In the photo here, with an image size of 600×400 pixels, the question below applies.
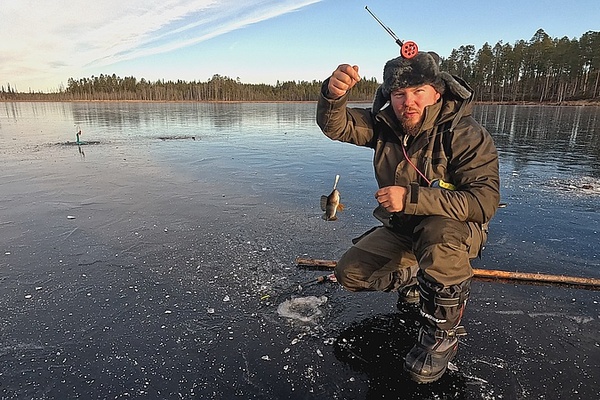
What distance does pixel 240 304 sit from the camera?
344 centimetres

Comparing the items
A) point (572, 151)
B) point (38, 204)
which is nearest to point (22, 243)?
point (38, 204)

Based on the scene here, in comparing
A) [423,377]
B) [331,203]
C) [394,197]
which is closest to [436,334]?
[423,377]

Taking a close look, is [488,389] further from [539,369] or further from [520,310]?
[520,310]

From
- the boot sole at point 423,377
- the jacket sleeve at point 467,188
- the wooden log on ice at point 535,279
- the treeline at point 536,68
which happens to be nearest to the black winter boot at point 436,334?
the boot sole at point 423,377

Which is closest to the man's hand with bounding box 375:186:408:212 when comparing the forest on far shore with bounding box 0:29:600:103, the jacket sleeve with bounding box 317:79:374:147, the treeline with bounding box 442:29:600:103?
the jacket sleeve with bounding box 317:79:374:147

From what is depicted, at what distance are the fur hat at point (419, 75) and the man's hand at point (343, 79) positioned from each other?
0.29 metres

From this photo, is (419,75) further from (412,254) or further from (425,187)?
(412,254)

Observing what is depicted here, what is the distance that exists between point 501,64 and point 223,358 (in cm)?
9666

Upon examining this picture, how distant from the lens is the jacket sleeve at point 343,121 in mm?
3055

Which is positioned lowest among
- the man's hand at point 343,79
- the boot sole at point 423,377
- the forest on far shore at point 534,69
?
the boot sole at point 423,377

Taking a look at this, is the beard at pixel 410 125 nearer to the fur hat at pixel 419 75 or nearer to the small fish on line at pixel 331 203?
the fur hat at pixel 419 75

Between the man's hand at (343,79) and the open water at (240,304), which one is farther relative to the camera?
the man's hand at (343,79)

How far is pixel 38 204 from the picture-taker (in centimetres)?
625

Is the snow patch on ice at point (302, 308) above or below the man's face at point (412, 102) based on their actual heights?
below
